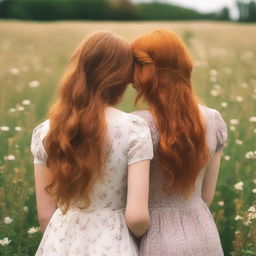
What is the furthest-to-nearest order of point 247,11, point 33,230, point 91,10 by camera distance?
point 91,10
point 247,11
point 33,230

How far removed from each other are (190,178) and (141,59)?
595mm

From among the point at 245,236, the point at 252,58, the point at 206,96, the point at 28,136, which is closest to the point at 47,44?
the point at 252,58

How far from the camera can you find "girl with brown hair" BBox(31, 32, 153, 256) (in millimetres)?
2717

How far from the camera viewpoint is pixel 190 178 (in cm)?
296

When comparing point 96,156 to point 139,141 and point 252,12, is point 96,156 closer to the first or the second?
point 139,141

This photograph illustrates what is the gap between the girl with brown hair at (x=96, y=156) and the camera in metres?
2.72

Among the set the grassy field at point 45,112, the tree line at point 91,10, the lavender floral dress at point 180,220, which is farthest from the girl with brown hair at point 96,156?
the tree line at point 91,10

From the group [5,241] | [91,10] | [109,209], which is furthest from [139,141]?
[91,10]

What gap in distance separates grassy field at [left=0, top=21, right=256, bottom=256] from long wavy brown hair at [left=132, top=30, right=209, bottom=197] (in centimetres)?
59

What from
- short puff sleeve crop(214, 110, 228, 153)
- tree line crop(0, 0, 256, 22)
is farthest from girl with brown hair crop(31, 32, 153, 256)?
tree line crop(0, 0, 256, 22)

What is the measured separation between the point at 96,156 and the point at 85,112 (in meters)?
0.20

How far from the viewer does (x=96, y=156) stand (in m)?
2.73

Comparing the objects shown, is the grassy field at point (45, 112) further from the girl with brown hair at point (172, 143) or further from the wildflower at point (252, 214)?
the girl with brown hair at point (172, 143)

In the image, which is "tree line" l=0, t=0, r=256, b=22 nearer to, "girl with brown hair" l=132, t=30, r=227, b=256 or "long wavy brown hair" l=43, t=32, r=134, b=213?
"girl with brown hair" l=132, t=30, r=227, b=256
